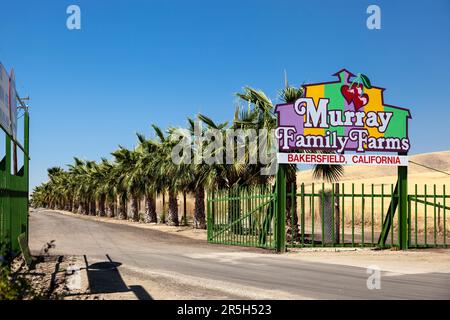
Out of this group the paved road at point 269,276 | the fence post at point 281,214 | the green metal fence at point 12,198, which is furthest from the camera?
the fence post at point 281,214

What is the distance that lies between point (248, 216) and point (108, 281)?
11.1m

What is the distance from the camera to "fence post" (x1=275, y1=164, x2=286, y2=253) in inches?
760

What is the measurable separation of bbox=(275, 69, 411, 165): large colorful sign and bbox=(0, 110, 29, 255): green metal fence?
8.88 m

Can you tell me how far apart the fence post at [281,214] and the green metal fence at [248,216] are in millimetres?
256

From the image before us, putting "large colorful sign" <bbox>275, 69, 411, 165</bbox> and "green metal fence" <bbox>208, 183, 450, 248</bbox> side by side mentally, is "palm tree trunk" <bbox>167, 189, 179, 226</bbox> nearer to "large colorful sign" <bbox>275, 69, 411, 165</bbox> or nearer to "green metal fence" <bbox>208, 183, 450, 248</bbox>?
"green metal fence" <bbox>208, 183, 450, 248</bbox>

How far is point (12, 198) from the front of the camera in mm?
13773

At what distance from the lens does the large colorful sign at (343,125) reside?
1986 cm

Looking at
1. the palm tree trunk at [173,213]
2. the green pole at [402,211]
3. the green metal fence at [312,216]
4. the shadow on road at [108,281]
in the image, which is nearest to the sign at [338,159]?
the green pole at [402,211]

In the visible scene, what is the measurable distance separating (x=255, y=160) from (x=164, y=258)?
8045 millimetres

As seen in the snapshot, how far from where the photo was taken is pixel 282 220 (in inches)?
766

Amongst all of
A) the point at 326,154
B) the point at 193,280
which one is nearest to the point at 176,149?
the point at 326,154

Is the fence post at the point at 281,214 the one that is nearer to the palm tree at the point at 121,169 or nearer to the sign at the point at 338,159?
the sign at the point at 338,159
